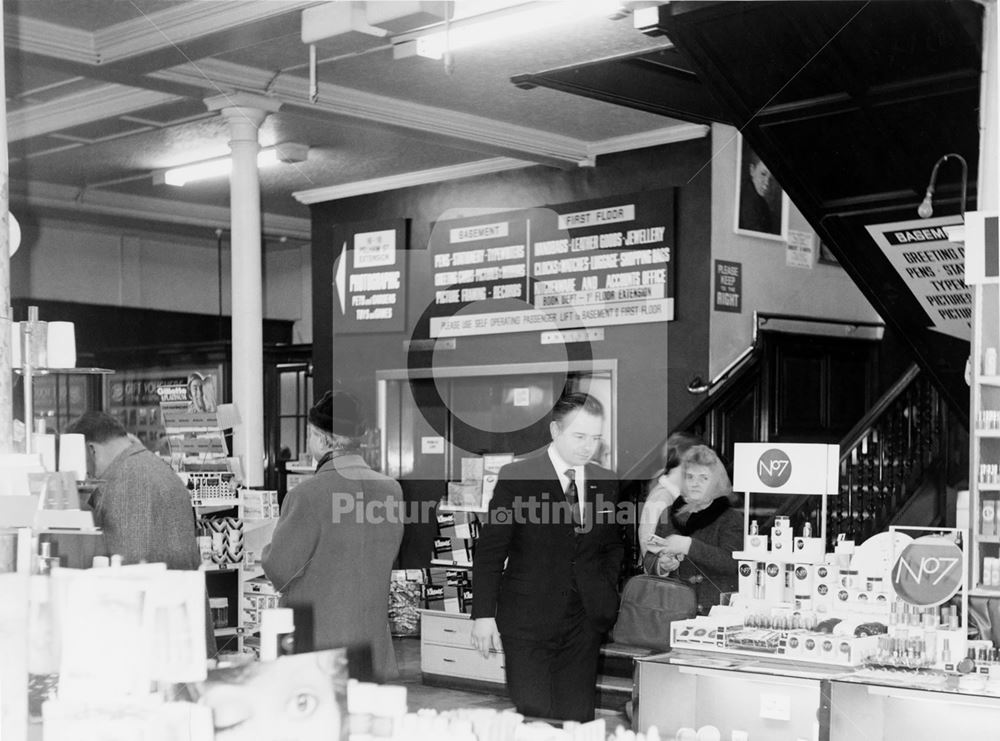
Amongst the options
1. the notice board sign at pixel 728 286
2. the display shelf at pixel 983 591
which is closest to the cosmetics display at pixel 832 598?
the display shelf at pixel 983 591

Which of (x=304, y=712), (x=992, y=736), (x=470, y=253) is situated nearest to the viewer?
(x=304, y=712)

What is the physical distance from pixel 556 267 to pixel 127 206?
18.1 feet

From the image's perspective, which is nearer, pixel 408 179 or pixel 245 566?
pixel 245 566

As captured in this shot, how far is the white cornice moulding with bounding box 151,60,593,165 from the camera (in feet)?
27.1

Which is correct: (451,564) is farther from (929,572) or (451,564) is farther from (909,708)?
(909,708)

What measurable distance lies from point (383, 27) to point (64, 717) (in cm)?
375

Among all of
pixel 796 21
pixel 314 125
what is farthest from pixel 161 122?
pixel 796 21

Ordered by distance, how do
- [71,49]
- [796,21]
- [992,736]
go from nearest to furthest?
[992,736]
[796,21]
[71,49]

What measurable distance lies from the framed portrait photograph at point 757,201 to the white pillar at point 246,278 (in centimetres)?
367

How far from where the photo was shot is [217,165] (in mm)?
11398

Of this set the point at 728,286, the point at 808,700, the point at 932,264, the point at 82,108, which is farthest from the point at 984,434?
the point at 82,108

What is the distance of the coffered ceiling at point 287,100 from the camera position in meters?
7.27

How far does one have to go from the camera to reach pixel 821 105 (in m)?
7.07

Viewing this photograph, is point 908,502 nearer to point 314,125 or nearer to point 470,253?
point 470,253
